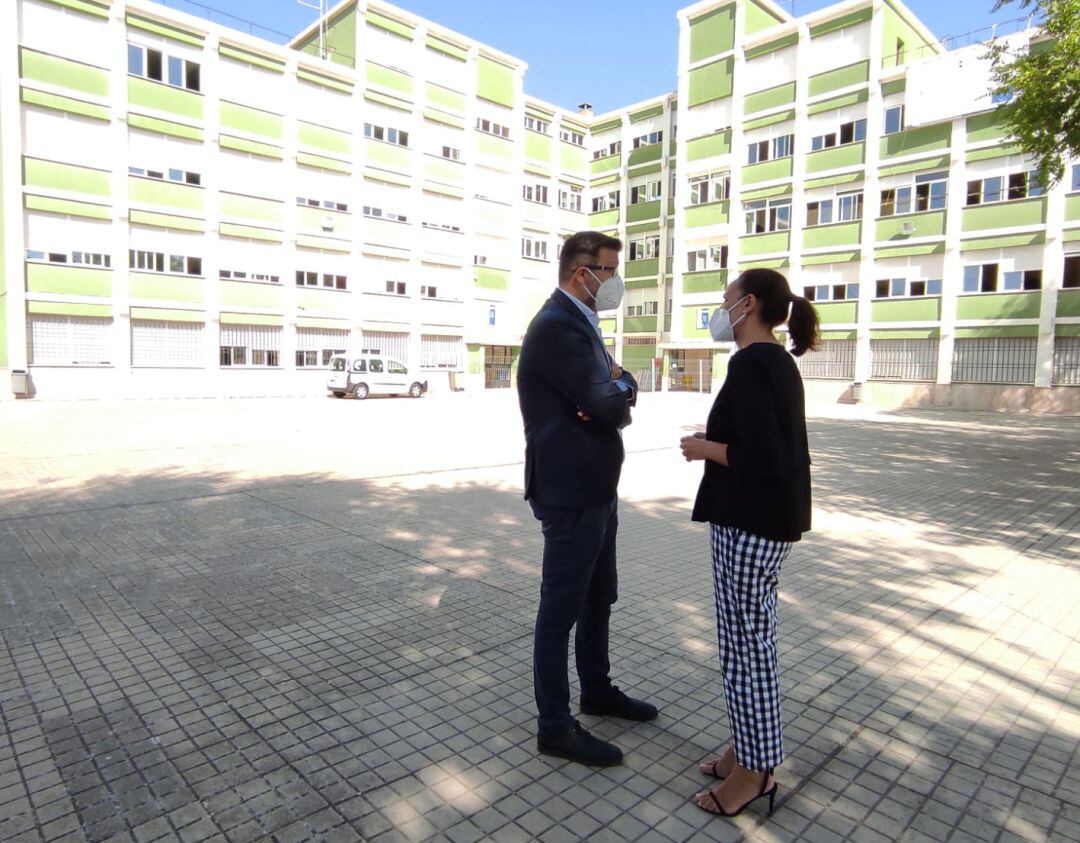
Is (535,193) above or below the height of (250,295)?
above

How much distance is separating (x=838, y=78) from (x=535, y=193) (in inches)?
681

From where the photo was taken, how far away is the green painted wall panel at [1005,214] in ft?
90.1

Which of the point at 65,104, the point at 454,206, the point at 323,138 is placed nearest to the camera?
the point at 65,104

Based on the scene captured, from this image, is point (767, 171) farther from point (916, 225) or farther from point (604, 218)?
point (604, 218)

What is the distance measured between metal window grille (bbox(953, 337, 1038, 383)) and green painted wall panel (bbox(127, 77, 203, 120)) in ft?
109

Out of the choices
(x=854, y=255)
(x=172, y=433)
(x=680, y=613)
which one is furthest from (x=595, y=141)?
(x=680, y=613)

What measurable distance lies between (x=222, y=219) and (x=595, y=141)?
961 inches

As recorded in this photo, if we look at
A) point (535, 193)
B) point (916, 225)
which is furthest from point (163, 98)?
point (916, 225)

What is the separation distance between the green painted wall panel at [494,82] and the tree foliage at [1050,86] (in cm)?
3201

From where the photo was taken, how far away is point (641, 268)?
43.3m

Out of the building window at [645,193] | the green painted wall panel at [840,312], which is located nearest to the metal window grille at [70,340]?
the building window at [645,193]

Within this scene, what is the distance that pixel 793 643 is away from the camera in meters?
4.18

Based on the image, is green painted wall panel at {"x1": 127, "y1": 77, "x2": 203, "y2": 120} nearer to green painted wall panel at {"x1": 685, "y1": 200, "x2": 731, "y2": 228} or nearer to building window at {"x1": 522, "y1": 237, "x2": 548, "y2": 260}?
building window at {"x1": 522, "y1": 237, "x2": 548, "y2": 260}

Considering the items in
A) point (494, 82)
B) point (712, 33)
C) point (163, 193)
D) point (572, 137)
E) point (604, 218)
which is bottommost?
point (163, 193)
